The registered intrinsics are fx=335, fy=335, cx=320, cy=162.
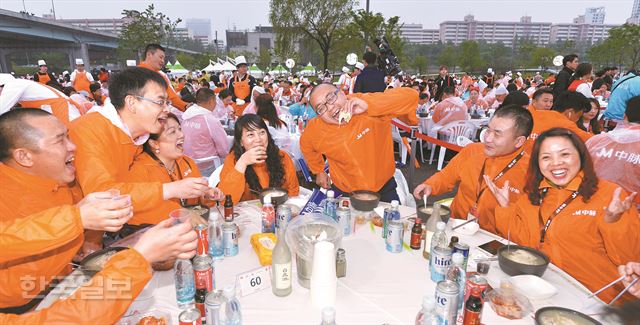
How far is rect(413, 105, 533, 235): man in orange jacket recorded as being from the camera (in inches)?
109

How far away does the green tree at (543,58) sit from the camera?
46.1 meters

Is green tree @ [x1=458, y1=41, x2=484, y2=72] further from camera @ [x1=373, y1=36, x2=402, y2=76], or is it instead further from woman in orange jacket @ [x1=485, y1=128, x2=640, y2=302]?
woman in orange jacket @ [x1=485, y1=128, x2=640, y2=302]

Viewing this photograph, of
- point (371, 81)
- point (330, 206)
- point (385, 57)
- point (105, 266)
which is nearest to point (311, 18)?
point (385, 57)

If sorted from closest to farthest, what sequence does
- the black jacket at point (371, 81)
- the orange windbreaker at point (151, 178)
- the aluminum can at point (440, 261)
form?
the aluminum can at point (440, 261), the orange windbreaker at point (151, 178), the black jacket at point (371, 81)

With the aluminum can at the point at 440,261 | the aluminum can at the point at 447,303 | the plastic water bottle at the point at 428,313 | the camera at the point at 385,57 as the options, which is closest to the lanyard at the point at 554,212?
the aluminum can at the point at 440,261

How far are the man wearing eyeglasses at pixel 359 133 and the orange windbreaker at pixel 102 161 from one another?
1777 mm

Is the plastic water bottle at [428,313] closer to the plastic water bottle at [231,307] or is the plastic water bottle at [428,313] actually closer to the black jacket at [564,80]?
the plastic water bottle at [231,307]

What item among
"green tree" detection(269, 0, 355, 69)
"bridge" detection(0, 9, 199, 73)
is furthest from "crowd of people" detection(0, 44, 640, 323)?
"bridge" detection(0, 9, 199, 73)

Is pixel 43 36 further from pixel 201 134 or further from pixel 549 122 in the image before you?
pixel 549 122

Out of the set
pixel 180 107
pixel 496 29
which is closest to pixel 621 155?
pixel 180 107

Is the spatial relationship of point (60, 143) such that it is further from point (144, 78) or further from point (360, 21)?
point (360, 21)

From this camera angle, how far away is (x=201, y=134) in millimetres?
4918

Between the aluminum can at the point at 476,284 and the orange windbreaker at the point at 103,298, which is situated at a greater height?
the orange windbreaker at the point at 103,298

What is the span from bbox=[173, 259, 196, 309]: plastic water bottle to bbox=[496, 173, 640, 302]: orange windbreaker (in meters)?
2.20
